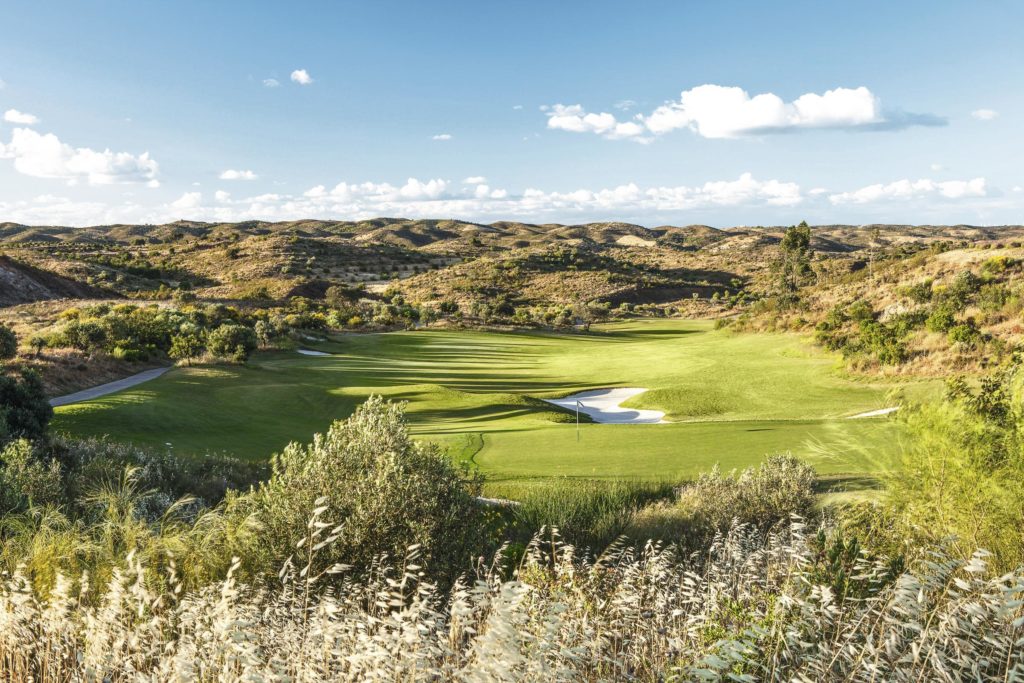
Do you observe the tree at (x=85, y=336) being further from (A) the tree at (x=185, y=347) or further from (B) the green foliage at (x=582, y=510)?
(B) the green foliage at (x=582, y=510)

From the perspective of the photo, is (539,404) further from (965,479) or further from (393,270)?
(393,270)

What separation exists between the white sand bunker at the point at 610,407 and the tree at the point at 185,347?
62.0 ft

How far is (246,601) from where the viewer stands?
5.92 meters

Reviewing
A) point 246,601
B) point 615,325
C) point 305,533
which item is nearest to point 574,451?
point 305,533

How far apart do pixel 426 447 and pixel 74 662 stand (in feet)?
13.9

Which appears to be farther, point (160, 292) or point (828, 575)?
point (160, 292)

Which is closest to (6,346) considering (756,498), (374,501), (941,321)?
(374,501)

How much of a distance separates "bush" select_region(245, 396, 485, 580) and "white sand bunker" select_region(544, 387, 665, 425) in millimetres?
15632

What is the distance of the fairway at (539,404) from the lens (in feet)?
49.4

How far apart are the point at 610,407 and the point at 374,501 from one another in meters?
21.9

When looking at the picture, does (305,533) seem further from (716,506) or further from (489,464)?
(489,464)

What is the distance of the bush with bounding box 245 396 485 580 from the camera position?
7109 mm

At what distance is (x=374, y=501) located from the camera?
722cm

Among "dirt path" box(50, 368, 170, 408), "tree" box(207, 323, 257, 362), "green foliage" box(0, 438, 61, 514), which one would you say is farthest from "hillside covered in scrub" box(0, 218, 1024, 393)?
"green foliage" box(0, 438, 61, 514)
